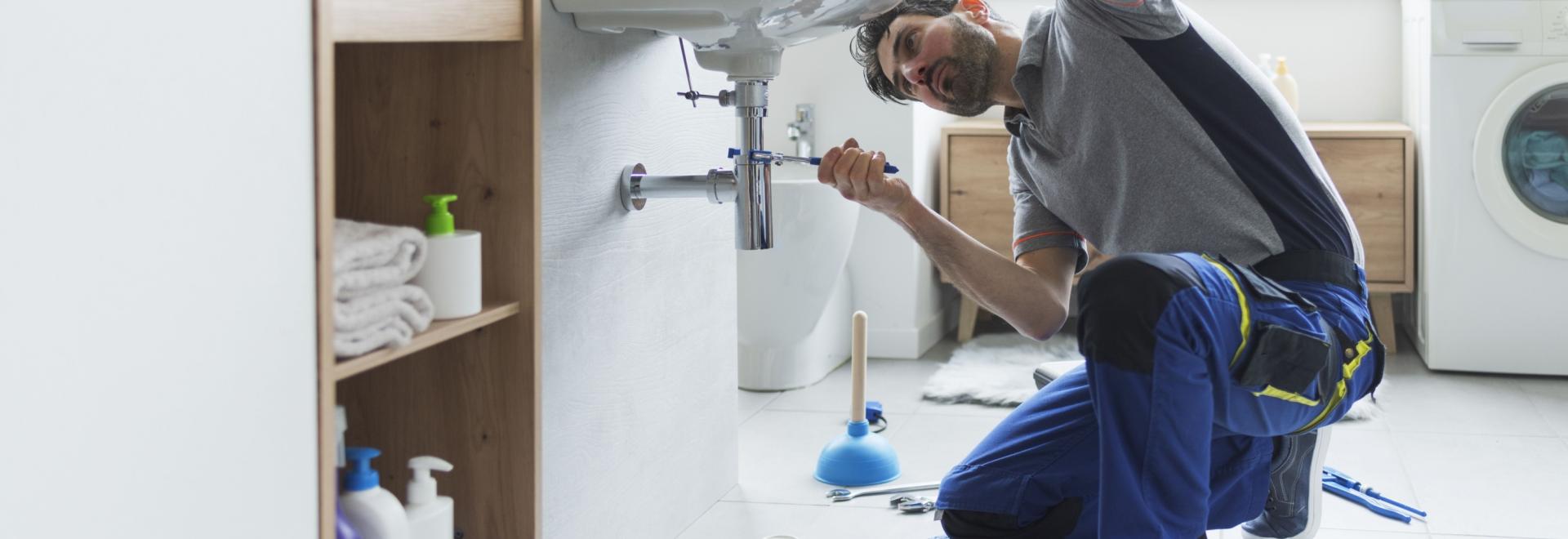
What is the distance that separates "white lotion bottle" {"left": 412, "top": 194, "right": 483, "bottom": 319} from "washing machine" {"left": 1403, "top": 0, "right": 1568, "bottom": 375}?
2490 millimetres

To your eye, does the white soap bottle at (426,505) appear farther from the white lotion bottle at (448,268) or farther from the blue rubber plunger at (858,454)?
the blue rubber plunger at (858,454)

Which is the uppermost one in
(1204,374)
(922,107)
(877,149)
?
(922,107)

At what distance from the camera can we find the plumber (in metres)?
1.12

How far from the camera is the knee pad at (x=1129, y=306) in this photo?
1.11 m

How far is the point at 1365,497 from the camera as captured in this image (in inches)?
75.0

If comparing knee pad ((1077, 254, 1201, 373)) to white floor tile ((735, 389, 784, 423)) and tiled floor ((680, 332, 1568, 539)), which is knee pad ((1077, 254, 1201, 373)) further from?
white floor tile ((735, 389, 784, 423))

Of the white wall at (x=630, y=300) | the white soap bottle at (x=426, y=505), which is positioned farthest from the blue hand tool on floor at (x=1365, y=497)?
the white soap bottle at (x=426, y=505)

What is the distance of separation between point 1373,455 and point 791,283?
3.83 feet

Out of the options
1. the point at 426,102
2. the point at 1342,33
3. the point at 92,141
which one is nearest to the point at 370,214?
the point at 426,102

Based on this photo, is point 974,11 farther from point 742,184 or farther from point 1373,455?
point 1373,455

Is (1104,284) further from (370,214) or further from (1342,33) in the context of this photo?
(1342,33)

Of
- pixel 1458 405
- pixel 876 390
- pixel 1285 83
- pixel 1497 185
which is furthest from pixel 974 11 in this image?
pixel 1285 83

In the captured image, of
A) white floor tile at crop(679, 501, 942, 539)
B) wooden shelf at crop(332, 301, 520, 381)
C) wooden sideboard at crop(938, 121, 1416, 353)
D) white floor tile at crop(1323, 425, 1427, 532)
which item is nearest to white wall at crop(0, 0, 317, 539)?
wooden shelf at crop(332, 301, 520, 381)

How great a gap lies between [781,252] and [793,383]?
32 centimetres
